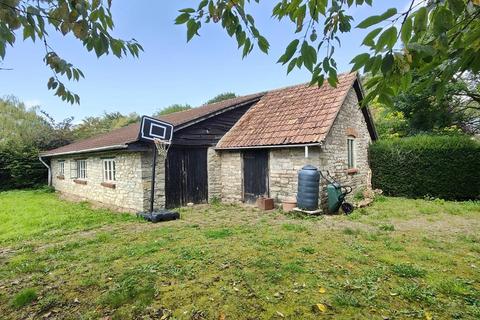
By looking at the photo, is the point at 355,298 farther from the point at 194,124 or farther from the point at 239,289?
the point at 194,124

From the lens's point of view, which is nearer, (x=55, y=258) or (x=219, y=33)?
(x=219, y=33)

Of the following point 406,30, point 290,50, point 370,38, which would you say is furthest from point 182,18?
point 406,30

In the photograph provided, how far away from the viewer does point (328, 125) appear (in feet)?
30.1

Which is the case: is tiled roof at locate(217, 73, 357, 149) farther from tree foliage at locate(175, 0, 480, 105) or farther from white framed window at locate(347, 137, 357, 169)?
tree foliage at locate(175, 0, 480, 105)

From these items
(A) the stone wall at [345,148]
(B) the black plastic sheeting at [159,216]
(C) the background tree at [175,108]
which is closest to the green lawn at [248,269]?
(B) the black plastic sheeting at [159,216]

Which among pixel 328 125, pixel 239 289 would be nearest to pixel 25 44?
pixel 239 289

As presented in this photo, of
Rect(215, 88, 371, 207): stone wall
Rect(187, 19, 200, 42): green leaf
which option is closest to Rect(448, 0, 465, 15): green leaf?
Rect(187, 19, 200, 42): green leaf

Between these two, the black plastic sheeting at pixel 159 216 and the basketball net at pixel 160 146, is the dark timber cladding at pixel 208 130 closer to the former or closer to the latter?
the basketball net at pixel 160 146

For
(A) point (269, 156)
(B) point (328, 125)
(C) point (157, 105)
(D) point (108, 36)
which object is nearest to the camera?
(D) point (108, 36)

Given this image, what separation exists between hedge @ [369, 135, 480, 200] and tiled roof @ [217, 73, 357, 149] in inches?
154

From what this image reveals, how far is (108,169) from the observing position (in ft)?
37.6

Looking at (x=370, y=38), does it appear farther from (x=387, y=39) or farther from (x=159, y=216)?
(x=159, y=216)

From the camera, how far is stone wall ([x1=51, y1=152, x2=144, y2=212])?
9672 mm

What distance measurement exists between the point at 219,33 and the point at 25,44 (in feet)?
5.10
